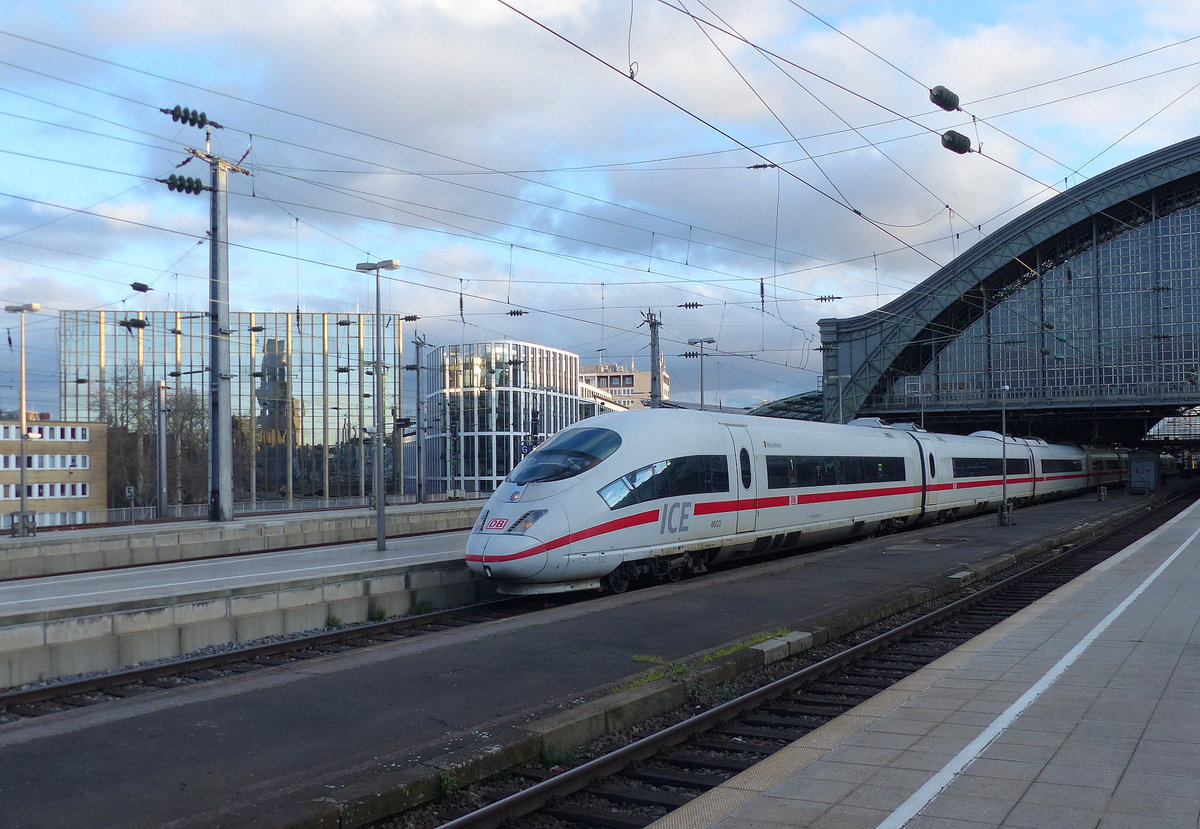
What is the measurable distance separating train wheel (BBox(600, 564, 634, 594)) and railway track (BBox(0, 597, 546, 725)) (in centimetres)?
116

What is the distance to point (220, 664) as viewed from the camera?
12203 mm

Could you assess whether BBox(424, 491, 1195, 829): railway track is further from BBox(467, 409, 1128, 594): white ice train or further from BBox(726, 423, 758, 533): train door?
BBox(726, 423, 758, 533): train door

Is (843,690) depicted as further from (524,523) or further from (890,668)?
(524,523)

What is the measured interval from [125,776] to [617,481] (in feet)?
34.1

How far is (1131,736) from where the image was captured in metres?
7.56

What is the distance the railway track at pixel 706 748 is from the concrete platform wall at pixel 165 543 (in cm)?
2145

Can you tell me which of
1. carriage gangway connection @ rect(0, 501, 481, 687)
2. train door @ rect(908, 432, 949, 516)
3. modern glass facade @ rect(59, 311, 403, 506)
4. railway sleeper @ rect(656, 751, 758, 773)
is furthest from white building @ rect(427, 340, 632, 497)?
railway sleeper @ rect(656, 751, 758, 773)

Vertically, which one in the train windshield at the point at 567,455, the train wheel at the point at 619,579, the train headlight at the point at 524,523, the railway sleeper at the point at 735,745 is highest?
the train windshield at the point at 567,455

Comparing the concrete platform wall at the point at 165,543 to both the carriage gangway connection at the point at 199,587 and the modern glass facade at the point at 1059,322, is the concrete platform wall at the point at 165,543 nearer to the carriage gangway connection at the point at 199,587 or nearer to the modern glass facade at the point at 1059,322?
the carriage gangway connection at the point at 199,587

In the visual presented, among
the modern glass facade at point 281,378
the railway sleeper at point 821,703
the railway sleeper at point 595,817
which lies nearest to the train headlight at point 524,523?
the railway sleeper at point 821,703

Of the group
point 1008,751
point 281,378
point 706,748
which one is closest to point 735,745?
point 706,748

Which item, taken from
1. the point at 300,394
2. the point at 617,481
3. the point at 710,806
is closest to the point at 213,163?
the point at 617,481

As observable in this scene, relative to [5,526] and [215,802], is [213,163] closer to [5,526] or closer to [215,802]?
[5,526]

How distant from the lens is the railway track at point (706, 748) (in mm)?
6738
